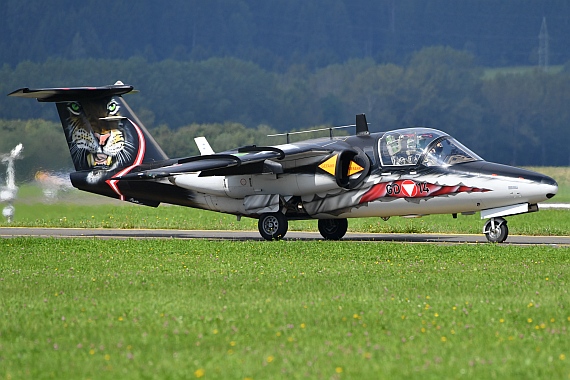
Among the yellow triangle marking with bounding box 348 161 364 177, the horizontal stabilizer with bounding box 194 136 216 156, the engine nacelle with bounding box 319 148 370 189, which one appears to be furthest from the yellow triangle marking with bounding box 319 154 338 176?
the horizontal stabilizer with bounding box 194 136 216 156

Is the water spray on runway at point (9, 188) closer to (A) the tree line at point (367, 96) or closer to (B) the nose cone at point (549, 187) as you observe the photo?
(B) the nose cone at point (549, 187)

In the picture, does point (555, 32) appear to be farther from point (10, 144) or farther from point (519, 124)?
point (10, 144)

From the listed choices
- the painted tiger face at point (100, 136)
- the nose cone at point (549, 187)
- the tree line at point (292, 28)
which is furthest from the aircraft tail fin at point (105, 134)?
the tree line at point (292, 28)

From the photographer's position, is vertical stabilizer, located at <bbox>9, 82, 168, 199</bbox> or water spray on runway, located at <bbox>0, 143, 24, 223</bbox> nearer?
vertical stabilizer, located at <bbox>9, 82, 168, 199</bbox>

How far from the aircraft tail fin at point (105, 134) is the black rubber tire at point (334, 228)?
5.06 m

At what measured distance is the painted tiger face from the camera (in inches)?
1003

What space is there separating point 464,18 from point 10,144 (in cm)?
9260

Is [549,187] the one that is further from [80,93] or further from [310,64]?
[310,64]

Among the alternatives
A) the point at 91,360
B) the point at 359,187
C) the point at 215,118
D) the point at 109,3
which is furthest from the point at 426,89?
the point at 91,360

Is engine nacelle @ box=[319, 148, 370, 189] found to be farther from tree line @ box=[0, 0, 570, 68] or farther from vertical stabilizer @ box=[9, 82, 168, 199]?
tree line @ box=[0, 0, 570, 68]

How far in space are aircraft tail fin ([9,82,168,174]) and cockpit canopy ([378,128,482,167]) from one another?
275 inches

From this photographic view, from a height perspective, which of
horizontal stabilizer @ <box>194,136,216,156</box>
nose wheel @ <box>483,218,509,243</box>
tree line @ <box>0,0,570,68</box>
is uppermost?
tree line @ <box>0,0,570,68</box>

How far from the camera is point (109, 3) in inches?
4247

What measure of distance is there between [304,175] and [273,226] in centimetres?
150
